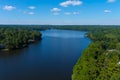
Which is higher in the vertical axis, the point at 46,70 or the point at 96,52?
the point at 96,52

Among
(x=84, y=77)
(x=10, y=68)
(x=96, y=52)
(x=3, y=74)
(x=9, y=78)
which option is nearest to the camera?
(x=84, y=77)

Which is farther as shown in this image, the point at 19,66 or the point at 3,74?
the point at 19,66

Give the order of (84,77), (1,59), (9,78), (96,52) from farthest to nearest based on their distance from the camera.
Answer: (1,59) < (96,52) < (9,78) < (84,77)

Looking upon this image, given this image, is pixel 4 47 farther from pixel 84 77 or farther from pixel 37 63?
pixel 84 77

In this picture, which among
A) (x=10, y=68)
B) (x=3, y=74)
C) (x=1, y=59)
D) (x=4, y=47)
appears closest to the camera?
(x=3, y=74)

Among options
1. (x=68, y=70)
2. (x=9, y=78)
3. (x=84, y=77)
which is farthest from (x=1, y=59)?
(x=84, y=77)

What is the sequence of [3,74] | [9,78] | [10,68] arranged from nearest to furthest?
[9,78], [3,74], [10,68]

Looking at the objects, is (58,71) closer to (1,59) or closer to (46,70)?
(46,70)

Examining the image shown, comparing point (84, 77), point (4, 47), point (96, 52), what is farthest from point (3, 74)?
point (4, 47)

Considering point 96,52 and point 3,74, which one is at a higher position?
point 96,52
